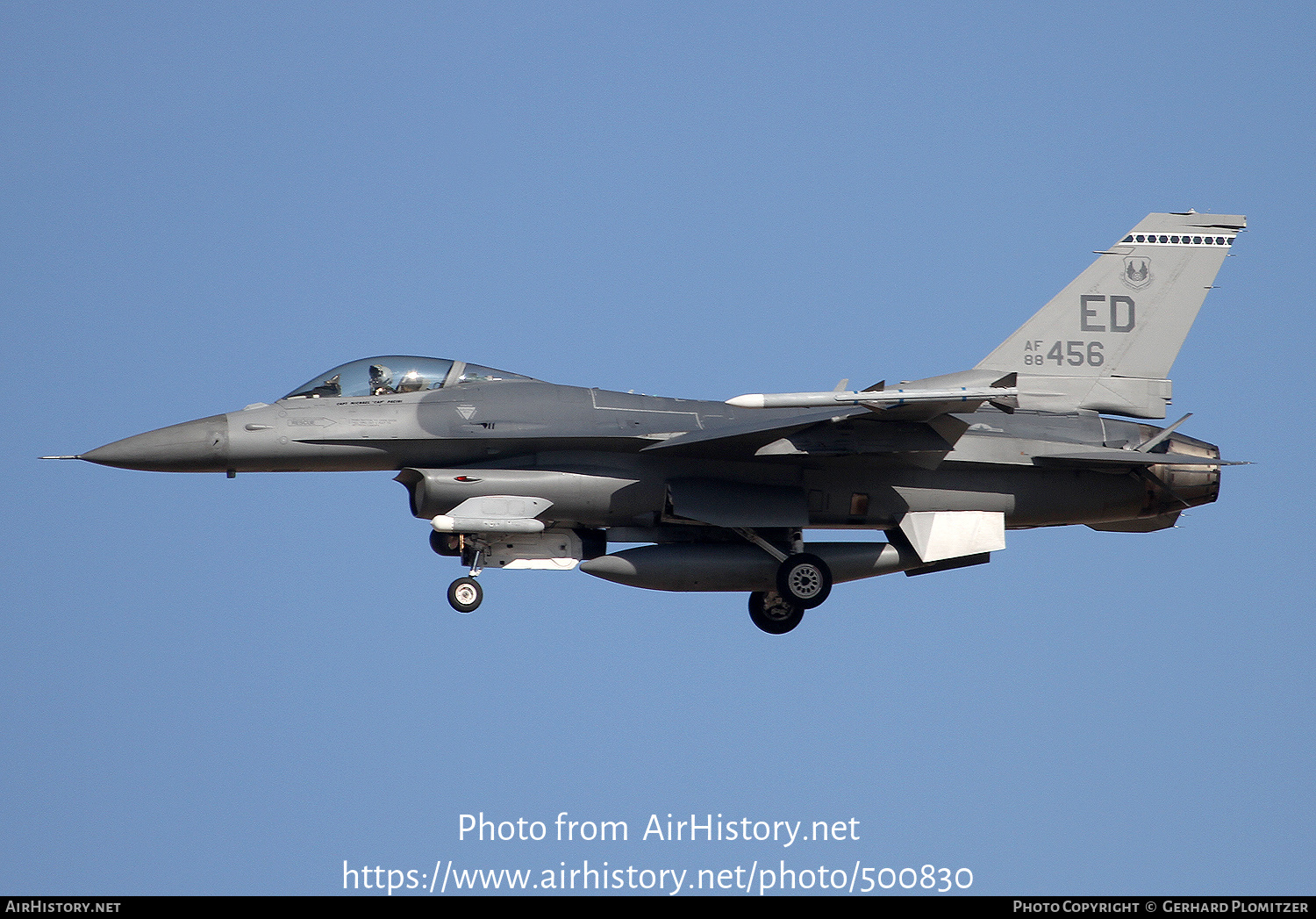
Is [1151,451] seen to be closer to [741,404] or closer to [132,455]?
[741,404]

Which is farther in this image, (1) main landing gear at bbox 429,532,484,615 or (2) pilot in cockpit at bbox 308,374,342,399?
(2) pilot in cockpit at bbox 308,374,342,399

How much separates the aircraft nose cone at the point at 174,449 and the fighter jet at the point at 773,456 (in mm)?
23

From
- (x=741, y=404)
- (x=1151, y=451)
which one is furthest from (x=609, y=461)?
(x=1151, y=451)

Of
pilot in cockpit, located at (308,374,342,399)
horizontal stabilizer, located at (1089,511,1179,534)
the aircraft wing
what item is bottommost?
horizontal stabilizer, located at (1089,511,1179,534)

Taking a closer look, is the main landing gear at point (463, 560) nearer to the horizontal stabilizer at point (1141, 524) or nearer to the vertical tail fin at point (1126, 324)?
the vertical tail fin at point (1126, 324)

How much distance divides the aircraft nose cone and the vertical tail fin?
8.74 meters

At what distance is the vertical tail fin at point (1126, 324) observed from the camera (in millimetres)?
19078

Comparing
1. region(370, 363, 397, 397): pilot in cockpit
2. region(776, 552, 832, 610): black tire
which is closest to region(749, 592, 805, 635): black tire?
region(776, 552, 832, 610): black tire

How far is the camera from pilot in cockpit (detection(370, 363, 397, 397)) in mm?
17562

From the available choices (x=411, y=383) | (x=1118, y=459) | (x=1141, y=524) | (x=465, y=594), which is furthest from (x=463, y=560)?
(x=1141, y=524)

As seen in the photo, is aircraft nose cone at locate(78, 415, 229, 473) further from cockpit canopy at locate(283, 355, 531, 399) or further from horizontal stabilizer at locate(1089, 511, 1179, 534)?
horizontal stabilizer at locate(1089, 511, 1179, 534)

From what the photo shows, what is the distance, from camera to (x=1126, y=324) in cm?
1927
